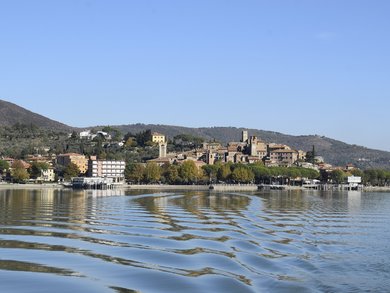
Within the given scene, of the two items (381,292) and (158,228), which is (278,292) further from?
(158,228)

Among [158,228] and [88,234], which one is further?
[158,228]

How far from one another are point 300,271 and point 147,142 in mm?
168329

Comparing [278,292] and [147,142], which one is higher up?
[147,142]

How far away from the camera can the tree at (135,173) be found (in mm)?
124812

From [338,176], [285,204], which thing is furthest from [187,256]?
[338,176]

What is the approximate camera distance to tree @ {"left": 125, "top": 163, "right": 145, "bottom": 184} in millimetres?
124812

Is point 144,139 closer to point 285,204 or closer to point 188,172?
point 188,172

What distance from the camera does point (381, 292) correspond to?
15.5 m

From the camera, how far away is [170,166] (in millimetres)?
128125

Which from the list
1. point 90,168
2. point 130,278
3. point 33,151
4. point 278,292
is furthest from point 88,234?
point 33,151

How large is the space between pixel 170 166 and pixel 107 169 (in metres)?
19.9

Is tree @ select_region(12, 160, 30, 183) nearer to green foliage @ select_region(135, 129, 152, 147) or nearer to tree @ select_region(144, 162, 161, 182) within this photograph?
tree @ select_region(144, 162, 161, 182)

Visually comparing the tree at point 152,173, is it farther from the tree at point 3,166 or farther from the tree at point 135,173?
the tree at point 3,166

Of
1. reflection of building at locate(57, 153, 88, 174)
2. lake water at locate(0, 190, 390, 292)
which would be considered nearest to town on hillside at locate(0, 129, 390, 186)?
reflection of building at locate(57, 153, 88, 174)
